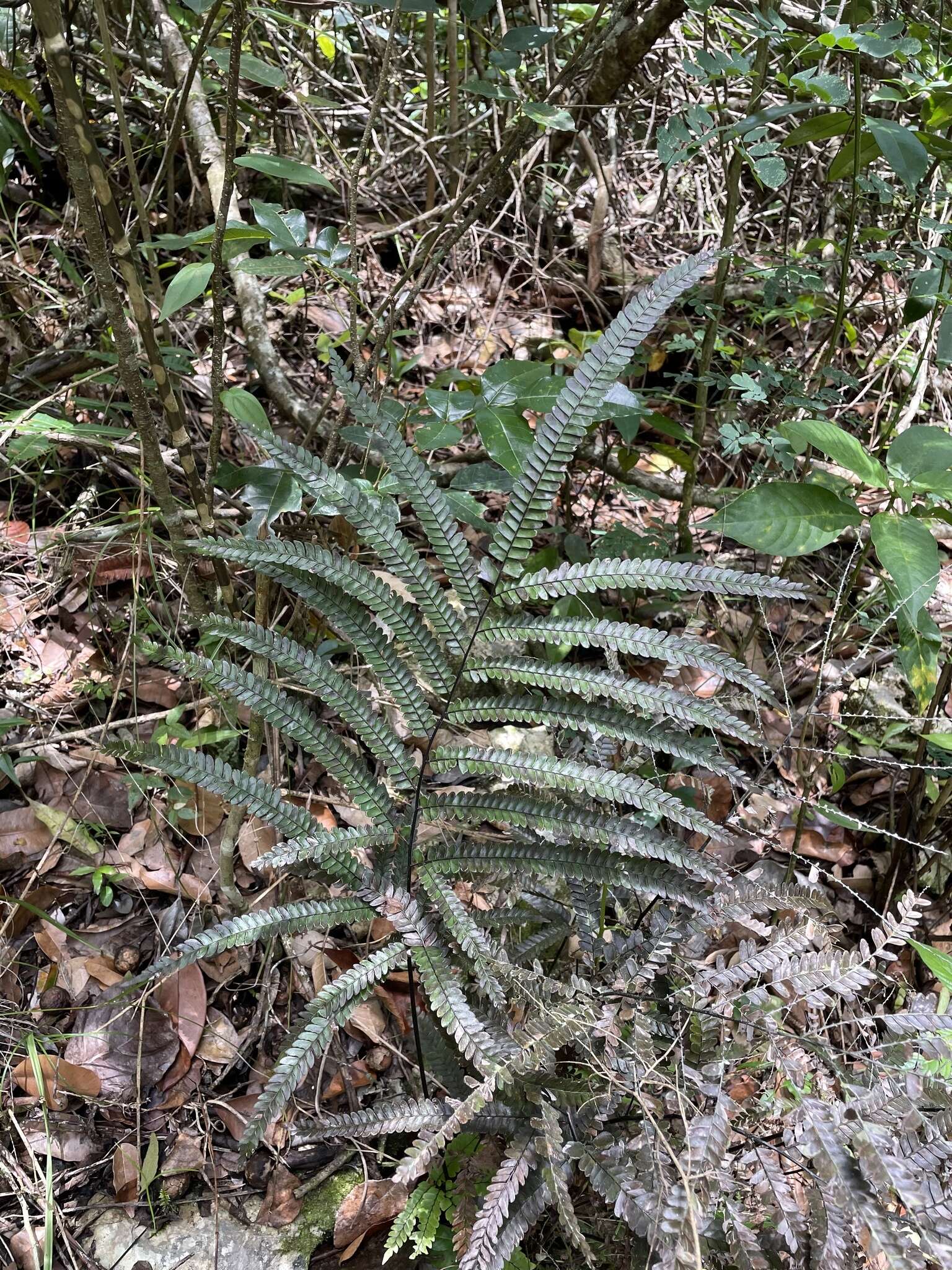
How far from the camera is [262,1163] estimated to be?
71.5 inches

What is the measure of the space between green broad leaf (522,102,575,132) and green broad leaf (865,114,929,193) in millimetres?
690

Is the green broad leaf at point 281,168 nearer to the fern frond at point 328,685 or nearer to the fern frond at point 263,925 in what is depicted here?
the fern frond at point 328,685

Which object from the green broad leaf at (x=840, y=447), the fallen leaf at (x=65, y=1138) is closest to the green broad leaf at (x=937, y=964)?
the green broad leaf at (x=840, y=447)

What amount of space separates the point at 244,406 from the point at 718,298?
148cm

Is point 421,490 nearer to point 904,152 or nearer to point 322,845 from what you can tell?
point 322,845

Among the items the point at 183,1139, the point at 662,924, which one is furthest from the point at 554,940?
the point at 183,1139

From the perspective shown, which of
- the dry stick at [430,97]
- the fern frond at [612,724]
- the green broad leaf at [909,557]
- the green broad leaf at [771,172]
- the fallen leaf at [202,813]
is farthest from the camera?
the dry stick at [430,97]

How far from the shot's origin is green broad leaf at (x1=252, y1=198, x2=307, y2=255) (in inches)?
73.3

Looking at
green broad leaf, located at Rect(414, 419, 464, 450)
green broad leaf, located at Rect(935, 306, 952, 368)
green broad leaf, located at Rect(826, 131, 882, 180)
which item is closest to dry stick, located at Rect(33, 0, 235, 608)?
green broad leaf, located at Rect(414, 419, 464, 450)

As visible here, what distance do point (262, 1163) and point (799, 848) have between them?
157 centimetres

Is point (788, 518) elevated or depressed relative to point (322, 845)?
elevated

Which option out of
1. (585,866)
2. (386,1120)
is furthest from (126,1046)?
(585,866)

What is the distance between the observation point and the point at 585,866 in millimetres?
1420

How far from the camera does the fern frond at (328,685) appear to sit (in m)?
1.49
